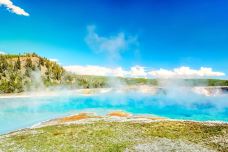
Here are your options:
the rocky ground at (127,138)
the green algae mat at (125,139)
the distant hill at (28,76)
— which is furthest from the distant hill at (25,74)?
the green algae mat at (125,139)

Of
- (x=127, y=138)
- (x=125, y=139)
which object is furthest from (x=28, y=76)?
(x=125, y=139)

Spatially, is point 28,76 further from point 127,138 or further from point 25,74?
point 127,138

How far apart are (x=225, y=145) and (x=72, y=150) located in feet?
50.9

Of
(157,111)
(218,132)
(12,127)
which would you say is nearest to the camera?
(218,132)

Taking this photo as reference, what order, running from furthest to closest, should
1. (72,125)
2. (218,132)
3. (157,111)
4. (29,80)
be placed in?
(29,80) < (157,111) < (72,125) < (218,132)

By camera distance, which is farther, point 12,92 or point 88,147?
point 12,92

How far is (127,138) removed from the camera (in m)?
33.4

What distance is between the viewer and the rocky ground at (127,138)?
29.6 metres

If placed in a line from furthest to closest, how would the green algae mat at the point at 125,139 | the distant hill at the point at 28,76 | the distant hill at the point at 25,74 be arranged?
the distant hill at the point at 28,76 < the distant hill at the point at 25,74 < the green algae mat at the point at 125,139

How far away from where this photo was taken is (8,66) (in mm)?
172625

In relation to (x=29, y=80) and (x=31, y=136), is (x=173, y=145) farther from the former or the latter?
(x=29, y=80)

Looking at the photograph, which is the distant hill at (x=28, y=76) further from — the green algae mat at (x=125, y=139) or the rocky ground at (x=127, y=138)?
the green algae mat at (x=125, y=139)

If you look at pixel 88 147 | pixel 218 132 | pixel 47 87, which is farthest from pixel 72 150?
pixel 47 87

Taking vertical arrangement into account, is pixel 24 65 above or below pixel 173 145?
above
